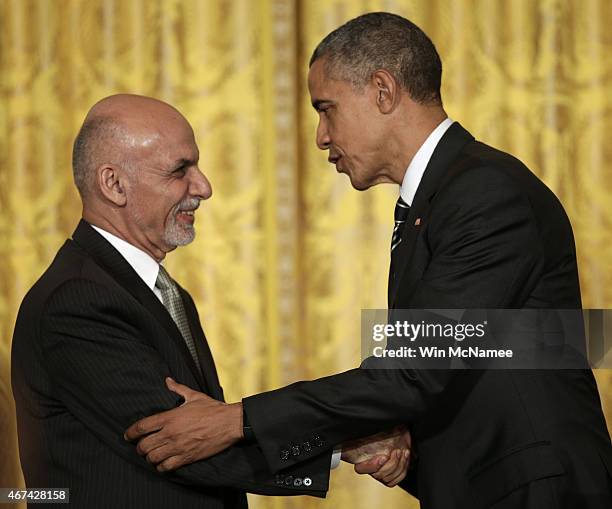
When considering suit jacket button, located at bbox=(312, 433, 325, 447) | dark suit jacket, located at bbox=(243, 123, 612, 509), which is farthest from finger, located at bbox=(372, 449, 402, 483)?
suit jacket button, located at bbox=(312, 433, 325, 447)

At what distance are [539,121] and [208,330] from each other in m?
1.29

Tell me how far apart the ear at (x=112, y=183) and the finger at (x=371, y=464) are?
76 cm

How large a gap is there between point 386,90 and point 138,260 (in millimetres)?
618

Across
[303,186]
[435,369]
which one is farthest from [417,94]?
[303,186]

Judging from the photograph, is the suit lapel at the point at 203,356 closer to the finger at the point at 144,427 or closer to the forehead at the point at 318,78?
the finger at the point at 144,427

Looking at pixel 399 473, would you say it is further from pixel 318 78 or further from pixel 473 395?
pixel 318 78

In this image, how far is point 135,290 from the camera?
1811 millimetres

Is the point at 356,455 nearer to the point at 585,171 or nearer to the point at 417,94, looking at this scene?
the point at 417,94

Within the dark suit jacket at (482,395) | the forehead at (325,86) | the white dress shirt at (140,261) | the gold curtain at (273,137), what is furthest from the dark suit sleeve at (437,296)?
the gold curtain at (273,137)

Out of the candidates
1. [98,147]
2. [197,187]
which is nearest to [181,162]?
[197,187]

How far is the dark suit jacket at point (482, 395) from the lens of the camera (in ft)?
5.39

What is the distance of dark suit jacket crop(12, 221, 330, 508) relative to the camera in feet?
5.50

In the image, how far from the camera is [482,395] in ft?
5.59
